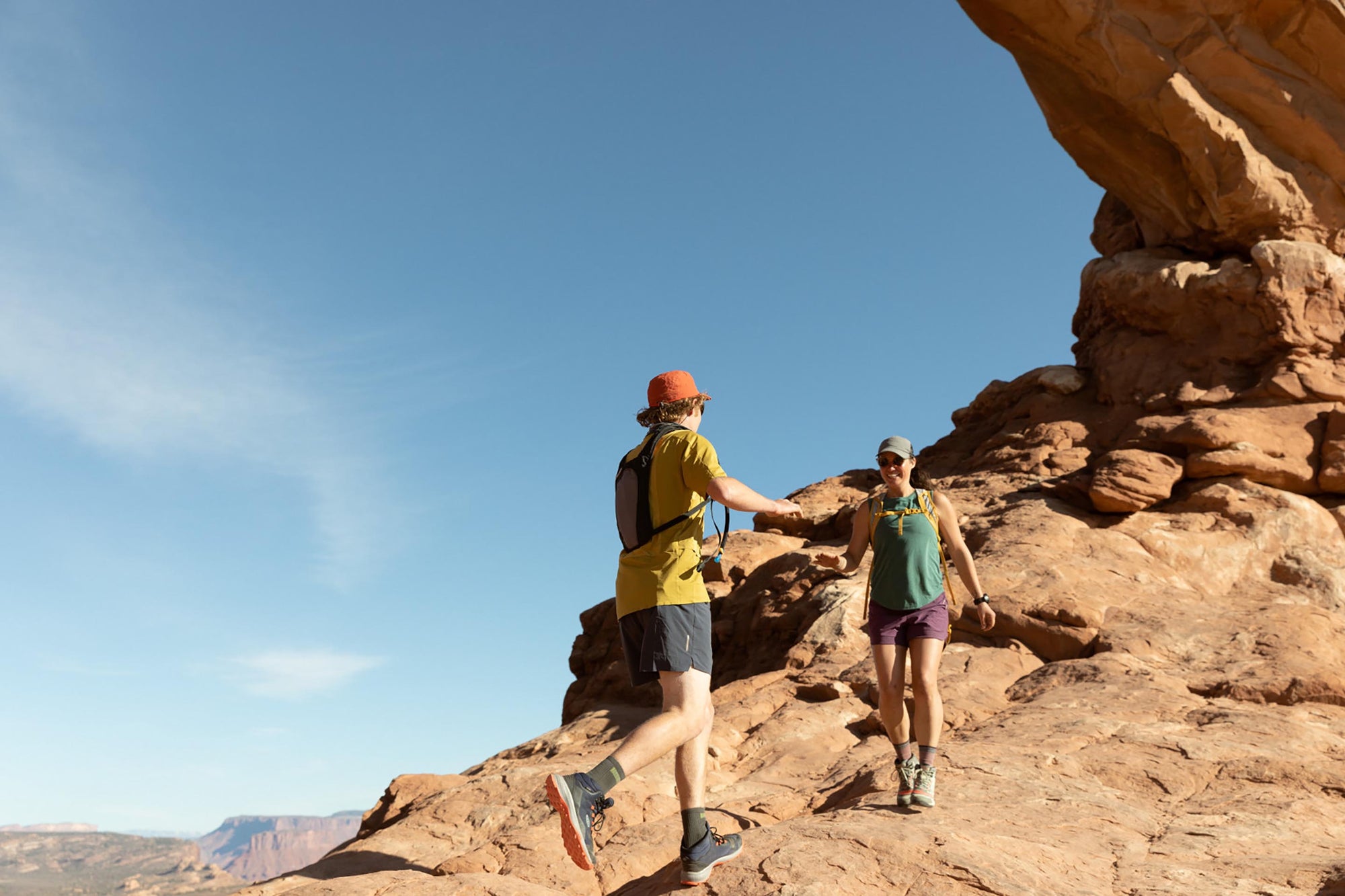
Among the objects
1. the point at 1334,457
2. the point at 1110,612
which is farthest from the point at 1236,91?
the point at 1110,612

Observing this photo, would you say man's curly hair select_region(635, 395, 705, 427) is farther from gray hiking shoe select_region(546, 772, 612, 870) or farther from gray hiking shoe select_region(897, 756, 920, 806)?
gray hiking shoe select_region(897, 756, 920, 806)

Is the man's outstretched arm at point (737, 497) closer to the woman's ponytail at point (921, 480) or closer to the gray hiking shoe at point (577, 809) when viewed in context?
the gray hiking shoe at point (577, 809)

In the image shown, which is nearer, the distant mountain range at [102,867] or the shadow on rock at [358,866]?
the shadow on rock at [358,866]

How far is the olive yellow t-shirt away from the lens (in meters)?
4.27

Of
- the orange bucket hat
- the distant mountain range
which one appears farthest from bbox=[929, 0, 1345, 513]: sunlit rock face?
the distant mountain range

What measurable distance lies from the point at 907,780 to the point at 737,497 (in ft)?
6.21

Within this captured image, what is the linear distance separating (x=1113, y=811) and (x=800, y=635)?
5.07 m

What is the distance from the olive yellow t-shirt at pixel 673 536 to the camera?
427cm

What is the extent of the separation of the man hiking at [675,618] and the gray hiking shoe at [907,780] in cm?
102

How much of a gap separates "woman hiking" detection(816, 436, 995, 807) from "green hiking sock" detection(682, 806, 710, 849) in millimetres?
1298

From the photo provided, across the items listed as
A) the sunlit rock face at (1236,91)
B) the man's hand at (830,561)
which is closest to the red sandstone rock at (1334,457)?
the sunlit rock face at (1236,91)

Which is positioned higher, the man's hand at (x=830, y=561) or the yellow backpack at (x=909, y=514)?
the yellow backpack at (x=909, y=514)

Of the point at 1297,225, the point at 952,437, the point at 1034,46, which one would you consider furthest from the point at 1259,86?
the point at 952,437

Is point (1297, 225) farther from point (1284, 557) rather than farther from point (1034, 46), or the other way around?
point (1284, 557)
